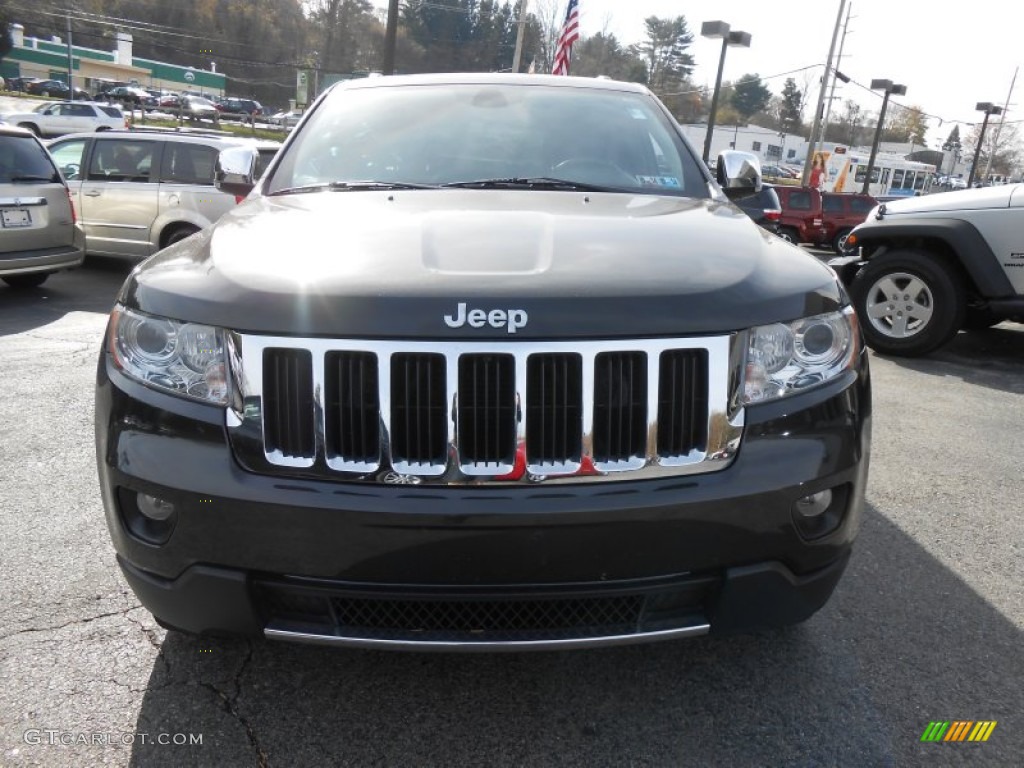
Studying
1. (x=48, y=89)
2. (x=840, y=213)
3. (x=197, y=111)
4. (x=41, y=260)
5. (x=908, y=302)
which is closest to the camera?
(x=908, y=302)

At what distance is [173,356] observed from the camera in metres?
1.92

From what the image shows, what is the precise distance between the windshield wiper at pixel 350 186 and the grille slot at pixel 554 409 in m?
1.28

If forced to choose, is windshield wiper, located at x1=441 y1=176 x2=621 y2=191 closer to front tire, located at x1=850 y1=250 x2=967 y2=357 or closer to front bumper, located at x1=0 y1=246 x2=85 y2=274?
front tire, located at x1=850 y1=250 x2=967 y2=357

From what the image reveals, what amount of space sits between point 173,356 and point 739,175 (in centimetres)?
257

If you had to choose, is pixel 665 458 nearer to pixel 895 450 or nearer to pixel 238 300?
pixel 238 300

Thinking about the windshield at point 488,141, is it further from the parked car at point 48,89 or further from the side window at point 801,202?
the parked car at point 48,89

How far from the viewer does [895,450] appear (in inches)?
177

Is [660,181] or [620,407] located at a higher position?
[660,181]

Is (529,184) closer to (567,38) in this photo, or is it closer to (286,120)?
(567,38)

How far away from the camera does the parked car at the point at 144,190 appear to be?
30.7 ft

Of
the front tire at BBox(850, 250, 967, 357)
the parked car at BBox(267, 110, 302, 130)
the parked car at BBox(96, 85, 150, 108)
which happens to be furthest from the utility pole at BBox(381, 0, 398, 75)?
the parked car at BBox(96, 85, 150, 108)

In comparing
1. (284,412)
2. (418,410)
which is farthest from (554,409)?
(284,412)

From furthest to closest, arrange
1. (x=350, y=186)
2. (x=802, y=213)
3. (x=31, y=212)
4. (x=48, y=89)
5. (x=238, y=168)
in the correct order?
(x=48, y=89) → (x=802, y=213) → (x=31, y=212) → (x=238, y=168) → (x=350, y=186)

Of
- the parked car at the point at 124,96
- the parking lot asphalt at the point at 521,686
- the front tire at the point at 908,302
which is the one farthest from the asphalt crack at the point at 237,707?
the parked car at the point at 124,96
